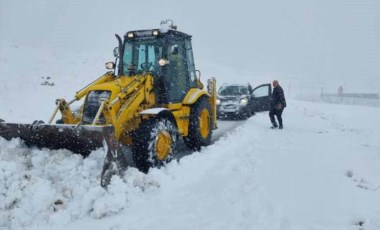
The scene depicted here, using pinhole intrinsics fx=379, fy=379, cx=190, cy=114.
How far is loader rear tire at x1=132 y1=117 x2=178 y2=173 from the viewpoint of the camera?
20.5 feet

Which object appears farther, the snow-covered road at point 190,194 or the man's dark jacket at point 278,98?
the man's dark jacket at point 278,98

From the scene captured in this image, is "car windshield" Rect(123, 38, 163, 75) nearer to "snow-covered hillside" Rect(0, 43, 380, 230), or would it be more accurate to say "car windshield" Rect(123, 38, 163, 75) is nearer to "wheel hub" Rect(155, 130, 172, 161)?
"wheel hub" Rect(155, 130, 172, 161)

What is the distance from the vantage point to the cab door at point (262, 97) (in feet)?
57.6

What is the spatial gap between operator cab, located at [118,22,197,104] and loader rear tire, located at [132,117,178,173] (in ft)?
3.93

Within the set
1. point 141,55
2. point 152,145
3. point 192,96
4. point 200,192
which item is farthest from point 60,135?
point 192,96

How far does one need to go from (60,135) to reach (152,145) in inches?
57.6

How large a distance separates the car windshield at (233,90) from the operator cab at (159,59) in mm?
8767

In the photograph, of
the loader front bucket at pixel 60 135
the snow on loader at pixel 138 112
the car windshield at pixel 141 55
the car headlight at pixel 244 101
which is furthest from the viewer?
the car headlight at pixel 244 101

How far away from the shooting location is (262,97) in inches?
701

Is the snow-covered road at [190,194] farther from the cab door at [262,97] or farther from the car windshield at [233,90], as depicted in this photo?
the cab door at [262,97]

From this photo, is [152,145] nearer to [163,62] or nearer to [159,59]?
[163,62]

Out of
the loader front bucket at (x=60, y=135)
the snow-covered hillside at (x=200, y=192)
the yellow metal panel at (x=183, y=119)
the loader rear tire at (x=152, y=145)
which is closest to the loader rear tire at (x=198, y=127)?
the yellow metal panel at (x=183, y=119)

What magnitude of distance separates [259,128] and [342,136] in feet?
8.75

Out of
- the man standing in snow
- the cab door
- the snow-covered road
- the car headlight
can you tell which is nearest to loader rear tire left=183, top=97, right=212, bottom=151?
the snow-covered road
